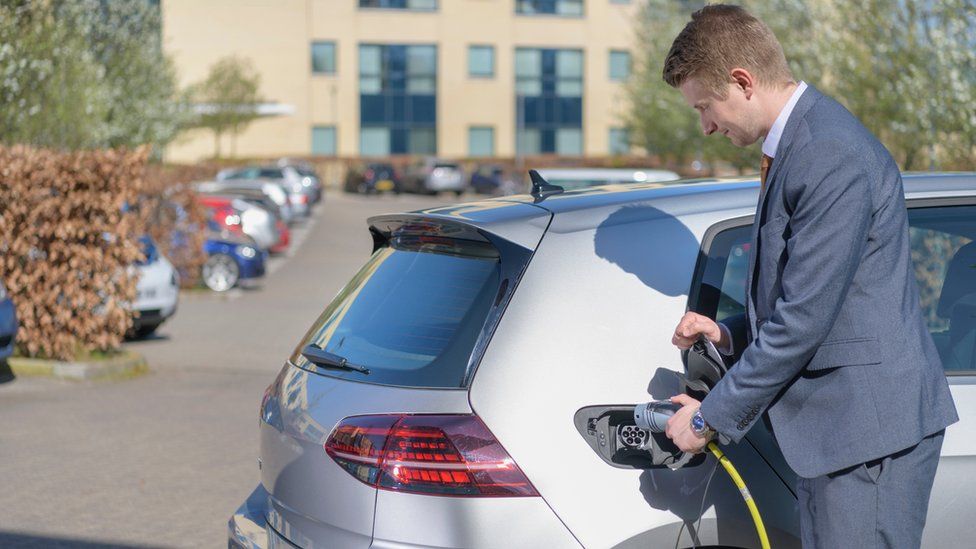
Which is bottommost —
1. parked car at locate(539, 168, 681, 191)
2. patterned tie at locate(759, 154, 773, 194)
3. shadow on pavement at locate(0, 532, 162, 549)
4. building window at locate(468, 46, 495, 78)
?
shadow on pavement at locate(0, 532, 162, 549)

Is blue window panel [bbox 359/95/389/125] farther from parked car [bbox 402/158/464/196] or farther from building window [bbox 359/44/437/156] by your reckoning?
parked car [bbox 402/158/464/196]

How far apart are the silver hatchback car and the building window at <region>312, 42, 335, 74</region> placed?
64.0 m

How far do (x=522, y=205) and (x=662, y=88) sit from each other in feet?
90.0

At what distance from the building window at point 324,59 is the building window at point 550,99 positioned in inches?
390

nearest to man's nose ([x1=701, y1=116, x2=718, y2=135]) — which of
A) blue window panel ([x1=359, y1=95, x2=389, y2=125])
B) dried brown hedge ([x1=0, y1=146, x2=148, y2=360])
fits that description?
dried brown hedge ([x1=0, y1=146, x2=148, y2=360])

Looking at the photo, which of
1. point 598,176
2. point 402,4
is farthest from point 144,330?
point 402,4

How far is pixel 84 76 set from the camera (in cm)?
1969

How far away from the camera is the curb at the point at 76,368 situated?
1055 cm

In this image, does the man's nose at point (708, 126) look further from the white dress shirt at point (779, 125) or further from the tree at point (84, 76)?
the tree at point (84, 76)

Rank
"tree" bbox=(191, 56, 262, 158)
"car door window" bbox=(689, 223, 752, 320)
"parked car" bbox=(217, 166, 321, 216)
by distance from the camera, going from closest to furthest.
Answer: "car door window" bbox=(689, 223, 752, 320) < "parked car" bbox=(217, 166, 321, 216) < "tree" bbox=(191, 56, 262, 158)

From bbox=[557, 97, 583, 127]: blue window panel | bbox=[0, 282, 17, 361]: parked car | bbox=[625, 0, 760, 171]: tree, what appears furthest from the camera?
bbox=[557, 97, 583, 127]: blue window panel

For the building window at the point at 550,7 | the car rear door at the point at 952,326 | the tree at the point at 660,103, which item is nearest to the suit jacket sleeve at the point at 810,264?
the car rear door at the point at 952,326

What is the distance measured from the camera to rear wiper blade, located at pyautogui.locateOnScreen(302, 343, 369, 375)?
10.8 ft

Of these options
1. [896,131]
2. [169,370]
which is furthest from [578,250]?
[896,131]
